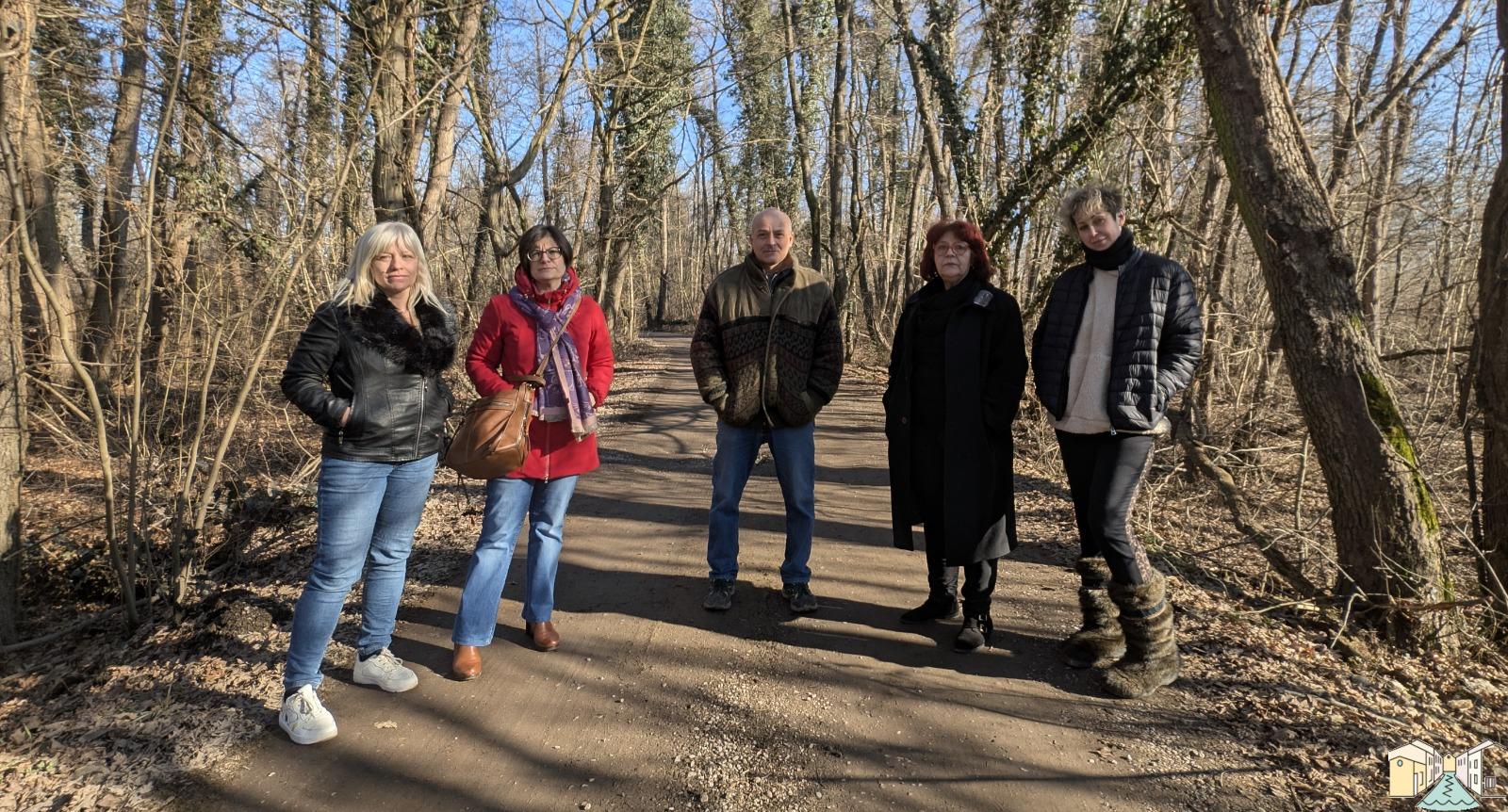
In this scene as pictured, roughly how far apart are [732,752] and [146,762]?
6.85 feet

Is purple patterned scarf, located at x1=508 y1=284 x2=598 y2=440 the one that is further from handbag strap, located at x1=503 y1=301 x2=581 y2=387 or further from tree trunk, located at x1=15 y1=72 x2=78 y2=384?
tree trunk, located at x1=15 y1=72 x2=78 y2=384

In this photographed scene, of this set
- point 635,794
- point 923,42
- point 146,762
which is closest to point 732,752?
point 635,794

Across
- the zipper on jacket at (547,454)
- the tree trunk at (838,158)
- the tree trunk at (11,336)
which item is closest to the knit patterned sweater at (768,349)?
the zipper on jacket at (547,454)

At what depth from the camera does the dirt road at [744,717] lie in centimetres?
257

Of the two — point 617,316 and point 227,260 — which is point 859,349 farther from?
point 227,260

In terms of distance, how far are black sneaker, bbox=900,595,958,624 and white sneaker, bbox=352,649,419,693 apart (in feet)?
7.70

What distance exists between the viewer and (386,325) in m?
2.92

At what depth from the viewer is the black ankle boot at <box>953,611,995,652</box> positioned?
355 cm

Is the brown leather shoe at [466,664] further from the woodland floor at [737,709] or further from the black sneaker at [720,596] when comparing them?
the black sneaker at [720,596]

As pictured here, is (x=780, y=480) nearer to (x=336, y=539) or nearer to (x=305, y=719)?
(x=336, y=539)

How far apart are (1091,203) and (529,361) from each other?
2507mm

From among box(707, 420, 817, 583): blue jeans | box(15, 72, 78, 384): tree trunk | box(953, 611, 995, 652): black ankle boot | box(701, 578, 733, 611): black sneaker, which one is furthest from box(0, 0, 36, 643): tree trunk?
box(953, 611, 995, 652): black ankle boot

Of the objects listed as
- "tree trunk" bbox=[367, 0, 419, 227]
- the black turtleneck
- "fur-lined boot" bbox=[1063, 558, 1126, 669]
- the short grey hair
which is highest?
"tree trunk" bbox=[367, 0, 419, 227]

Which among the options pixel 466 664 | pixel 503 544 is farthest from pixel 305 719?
pixel 503 544
